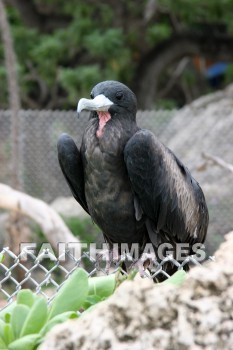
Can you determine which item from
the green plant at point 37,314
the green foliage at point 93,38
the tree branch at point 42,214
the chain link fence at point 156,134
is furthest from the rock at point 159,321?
the green foliage at point 93,38

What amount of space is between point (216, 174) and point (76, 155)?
12.1 feet

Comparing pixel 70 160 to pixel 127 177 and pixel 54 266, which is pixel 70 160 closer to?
pixel 127 177

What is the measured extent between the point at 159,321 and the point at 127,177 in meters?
2.17

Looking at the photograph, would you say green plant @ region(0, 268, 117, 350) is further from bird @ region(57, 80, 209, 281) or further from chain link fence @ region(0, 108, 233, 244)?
chain link fence @ region(0, 108, 233, 244)

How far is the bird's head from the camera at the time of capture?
340 cm

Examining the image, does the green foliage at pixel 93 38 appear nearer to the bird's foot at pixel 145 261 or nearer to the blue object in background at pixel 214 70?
the blue object in background at pixel 214 70

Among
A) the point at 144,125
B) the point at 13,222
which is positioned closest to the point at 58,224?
the point at 13,222

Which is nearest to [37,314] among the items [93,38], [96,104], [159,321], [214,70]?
[159,321]

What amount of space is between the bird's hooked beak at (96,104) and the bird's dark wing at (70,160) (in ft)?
0.88

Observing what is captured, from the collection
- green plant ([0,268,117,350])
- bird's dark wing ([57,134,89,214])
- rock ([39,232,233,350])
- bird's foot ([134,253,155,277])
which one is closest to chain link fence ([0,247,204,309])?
bird's foot ([134,253,155,277])

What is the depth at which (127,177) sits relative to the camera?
3.53 m

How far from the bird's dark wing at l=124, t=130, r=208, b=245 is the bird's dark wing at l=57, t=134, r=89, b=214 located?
31 cm

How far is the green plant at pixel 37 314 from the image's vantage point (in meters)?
1.63

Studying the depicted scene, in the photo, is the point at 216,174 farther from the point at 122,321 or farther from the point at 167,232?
the point at 122,321
